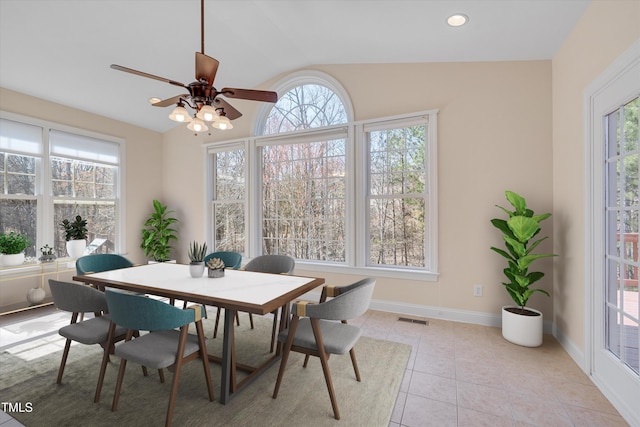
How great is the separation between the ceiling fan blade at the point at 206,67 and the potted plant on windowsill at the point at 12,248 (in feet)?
11.5

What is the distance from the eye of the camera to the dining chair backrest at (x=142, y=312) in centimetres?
164

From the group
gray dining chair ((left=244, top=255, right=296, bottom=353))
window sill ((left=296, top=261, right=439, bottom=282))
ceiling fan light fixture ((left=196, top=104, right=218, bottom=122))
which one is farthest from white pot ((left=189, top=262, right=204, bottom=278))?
window sill ((left=296, top=261, right=439, bottom=282))

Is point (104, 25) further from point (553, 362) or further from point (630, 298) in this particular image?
point (553, 362)

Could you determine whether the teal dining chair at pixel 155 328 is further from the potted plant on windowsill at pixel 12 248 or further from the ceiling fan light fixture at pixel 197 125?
the potted plant on windowsill at pixel 12 248

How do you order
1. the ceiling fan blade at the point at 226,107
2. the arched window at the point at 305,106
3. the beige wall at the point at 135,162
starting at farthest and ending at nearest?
the beige wall at the point at 135,162
the arched window at the point at 305,106
the ceiling fan blade at the point at 226,107

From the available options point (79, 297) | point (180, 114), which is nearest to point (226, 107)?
point (180, 114)

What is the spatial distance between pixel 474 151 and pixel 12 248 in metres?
5.62

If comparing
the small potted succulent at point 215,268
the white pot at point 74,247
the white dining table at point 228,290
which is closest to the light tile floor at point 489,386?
the white dining table at point 228,290

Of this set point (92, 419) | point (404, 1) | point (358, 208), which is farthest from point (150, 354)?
point (404, 1)

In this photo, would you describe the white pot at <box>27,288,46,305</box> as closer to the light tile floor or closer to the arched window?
the light tile floor

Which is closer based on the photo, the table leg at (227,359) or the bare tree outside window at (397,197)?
the table leg at (227,359)

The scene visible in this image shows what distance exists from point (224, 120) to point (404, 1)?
1808 mm

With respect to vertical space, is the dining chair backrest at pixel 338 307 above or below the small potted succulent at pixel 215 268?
below

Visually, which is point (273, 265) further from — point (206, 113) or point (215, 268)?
point (206, 113)
